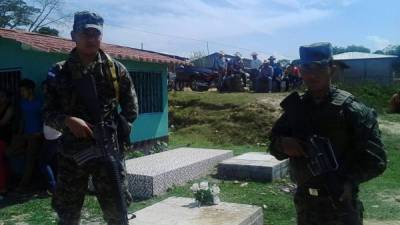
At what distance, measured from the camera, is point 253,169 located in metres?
8.07

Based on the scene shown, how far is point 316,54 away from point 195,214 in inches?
112

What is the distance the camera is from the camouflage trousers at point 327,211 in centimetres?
271

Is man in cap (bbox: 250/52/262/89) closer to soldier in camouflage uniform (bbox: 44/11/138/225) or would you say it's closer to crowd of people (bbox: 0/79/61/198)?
crowd of people (bbox: 0/79/61/198)

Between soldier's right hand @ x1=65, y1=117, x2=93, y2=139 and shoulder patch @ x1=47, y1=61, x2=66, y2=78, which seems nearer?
soldier's right hand @ x1=65, y1=117, x2=93, y2=139

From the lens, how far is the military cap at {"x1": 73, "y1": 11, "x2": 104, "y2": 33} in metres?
3.43

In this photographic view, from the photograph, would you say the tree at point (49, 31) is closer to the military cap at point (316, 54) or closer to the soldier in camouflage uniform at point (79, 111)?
the soldier in camouflage uniform at point (79, 111)

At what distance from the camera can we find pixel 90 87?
3391 millimetres

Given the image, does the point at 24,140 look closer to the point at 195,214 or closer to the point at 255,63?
the point at 195,214

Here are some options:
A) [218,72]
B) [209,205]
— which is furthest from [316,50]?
[218,72]

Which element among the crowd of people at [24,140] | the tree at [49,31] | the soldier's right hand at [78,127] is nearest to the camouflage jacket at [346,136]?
the soldier's right hand at [78,127]

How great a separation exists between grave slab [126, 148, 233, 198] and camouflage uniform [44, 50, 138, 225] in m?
3.32

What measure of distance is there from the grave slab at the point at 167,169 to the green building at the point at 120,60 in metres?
1.09

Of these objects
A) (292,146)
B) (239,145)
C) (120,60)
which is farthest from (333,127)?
(239,145)

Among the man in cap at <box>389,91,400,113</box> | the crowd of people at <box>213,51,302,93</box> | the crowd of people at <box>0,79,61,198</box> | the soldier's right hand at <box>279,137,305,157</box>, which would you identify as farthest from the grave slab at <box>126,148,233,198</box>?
the crowd of people at <box>213,51,302,93</box>
